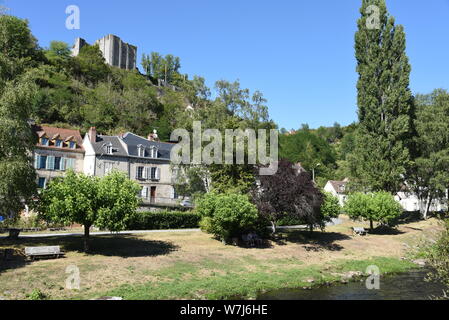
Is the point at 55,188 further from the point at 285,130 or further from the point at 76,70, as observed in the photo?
the point at 285,130

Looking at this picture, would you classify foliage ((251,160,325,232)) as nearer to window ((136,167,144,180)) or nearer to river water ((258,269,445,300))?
river water ((258,269,445,300))

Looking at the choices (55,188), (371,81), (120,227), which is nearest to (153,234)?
(120,227)

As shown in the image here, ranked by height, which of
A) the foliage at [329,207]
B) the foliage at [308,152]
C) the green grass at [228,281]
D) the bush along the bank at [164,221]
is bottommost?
the green grass at [228,281]

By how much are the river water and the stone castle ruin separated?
107736mm

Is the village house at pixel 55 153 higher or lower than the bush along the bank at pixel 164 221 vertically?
higher

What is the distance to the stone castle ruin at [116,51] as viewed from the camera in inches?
4513

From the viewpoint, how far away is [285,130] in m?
152

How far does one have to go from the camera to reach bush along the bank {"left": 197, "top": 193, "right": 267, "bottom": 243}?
28.7 meters

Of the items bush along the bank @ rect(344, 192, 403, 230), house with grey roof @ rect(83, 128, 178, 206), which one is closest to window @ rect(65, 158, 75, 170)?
house with grey roof @ rect(83, 128, 178, 206)

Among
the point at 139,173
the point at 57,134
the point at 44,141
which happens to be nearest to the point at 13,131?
A: the point at 44,141

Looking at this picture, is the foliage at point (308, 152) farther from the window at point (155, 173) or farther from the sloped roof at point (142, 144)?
the window at point (155, 173)

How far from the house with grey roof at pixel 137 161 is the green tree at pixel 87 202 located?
21.4m

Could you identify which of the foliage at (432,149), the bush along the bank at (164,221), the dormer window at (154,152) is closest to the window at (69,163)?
the dormer window at (154,152)

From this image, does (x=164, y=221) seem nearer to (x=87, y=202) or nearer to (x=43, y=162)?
(x=87, y=202)
